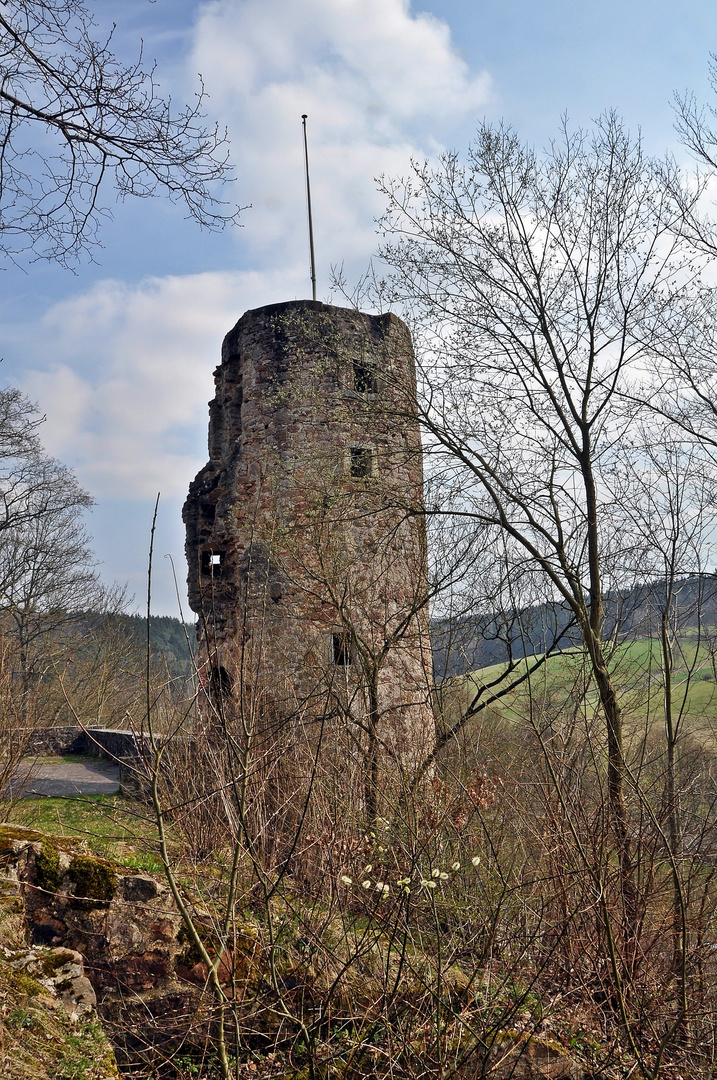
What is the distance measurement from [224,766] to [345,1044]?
2.04 m

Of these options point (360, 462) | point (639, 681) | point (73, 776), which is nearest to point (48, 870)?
point (639, 681)

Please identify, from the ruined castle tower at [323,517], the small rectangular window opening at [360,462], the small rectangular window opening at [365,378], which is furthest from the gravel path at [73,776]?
the small rectangular window opening at [365,378]

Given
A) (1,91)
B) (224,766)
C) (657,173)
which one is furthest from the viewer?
(657,173)

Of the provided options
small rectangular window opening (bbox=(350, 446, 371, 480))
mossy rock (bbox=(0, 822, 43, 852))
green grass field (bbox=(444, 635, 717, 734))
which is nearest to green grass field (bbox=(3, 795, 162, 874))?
mossy rock (bbox=(0, 822, 43, 852))

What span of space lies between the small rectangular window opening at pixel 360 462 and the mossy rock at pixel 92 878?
235 inches

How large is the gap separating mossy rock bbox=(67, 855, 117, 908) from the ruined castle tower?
401 cm

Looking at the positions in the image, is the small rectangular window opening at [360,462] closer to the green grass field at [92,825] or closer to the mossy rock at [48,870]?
the green grass field at [92,825]

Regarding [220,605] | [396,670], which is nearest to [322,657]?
[396,670]

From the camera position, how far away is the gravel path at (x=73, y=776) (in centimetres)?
998

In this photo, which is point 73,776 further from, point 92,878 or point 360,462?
point 92,878

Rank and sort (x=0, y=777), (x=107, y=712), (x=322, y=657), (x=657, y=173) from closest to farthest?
(x=0, y=777), (x=657, y=173), (x=322, y=657), (x=107, y=712)

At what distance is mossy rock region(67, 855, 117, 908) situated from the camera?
13.4 feet

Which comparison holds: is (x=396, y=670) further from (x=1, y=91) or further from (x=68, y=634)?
(x=68, y=634)

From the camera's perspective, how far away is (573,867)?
434 cm
